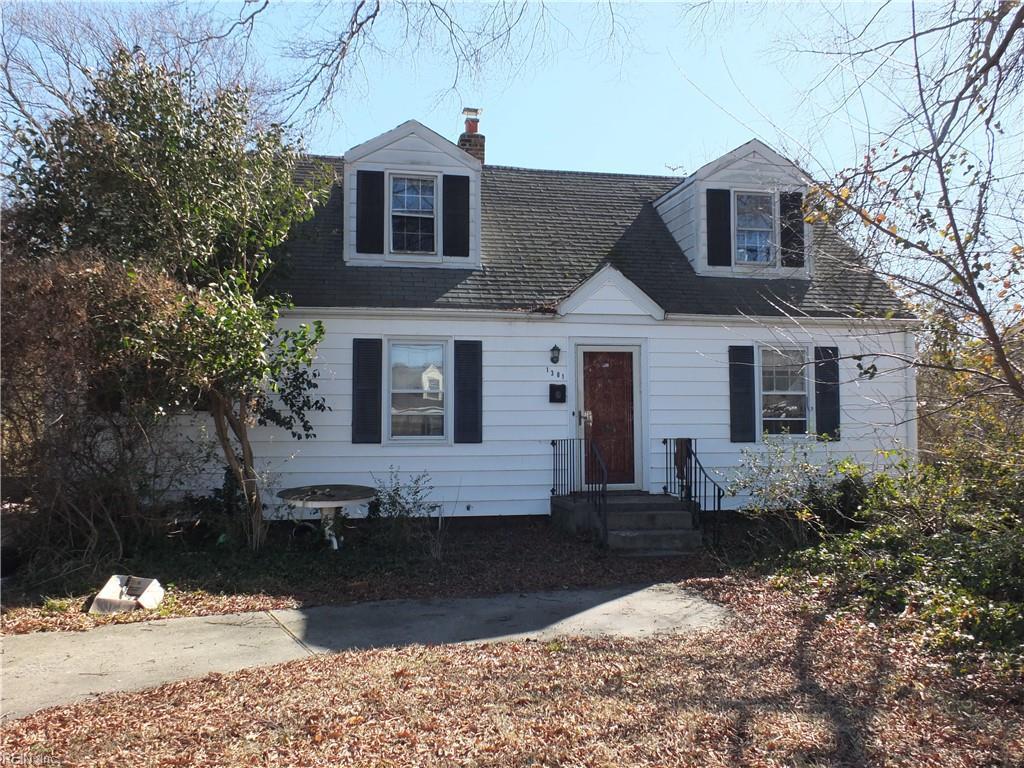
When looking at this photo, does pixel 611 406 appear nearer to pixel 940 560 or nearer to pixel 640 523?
pixel 640 523

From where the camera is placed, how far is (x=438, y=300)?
414 inches

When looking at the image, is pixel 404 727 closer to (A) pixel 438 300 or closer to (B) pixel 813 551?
(B) pixel 813 551

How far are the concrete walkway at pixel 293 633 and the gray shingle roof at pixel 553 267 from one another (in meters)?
4.47

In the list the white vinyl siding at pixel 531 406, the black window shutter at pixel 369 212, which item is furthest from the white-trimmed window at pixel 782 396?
the black window shutter at pixel 369 212

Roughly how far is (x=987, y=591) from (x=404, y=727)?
5184 mm

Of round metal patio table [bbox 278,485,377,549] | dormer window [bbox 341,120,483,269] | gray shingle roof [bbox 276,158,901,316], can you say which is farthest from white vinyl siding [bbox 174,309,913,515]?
dormer window [bbox 341,120,483,269]

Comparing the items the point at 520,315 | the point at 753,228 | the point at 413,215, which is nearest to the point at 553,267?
the point at 520,315

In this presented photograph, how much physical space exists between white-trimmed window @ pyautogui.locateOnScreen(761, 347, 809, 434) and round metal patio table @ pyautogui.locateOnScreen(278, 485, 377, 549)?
5923mm

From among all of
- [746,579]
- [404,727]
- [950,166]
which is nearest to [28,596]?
[404,727]

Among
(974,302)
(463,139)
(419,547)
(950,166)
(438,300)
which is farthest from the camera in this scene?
(463,139)

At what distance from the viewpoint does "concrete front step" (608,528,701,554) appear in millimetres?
9054

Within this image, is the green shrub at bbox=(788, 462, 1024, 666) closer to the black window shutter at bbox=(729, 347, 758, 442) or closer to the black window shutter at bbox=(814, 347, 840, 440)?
the black window shutter at bbox=(814, 347, 840, 440)

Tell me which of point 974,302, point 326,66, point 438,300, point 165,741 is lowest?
point 165,741

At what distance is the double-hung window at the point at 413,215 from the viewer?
1114cm
